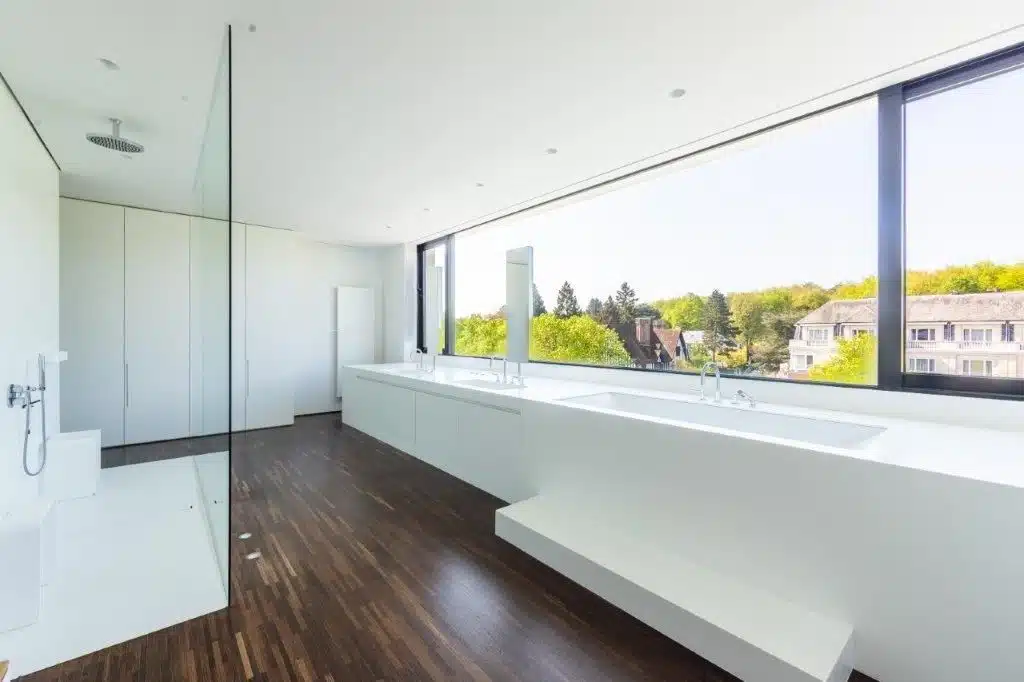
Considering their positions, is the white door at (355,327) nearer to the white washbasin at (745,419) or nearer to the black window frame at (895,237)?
the white washbasin at (745,419)

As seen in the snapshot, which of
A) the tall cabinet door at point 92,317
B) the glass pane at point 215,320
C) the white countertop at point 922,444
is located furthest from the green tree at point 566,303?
the tall cabinet door at point 92,317

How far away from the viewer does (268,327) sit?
5477 mm

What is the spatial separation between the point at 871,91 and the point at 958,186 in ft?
2.12

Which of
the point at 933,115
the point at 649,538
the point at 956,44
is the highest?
the point at 956,44

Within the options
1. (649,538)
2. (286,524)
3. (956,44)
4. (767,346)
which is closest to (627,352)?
(767,346)

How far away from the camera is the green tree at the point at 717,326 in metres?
3.08

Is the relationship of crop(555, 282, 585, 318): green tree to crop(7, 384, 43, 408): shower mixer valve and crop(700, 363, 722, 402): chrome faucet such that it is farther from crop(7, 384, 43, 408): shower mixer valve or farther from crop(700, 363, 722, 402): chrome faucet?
crop(7, 384, 43, 408): shower mixer valve

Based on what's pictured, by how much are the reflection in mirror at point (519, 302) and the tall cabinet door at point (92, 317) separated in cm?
395

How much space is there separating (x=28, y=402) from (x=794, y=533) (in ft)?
13.4

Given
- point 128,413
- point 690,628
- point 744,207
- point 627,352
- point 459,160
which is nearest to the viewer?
point 690,628

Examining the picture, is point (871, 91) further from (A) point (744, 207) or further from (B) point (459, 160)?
(B) point (459, 160)

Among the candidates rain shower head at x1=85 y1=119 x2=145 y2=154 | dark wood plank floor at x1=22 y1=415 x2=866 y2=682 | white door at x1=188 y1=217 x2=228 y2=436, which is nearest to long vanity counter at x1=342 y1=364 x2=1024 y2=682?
dark wood plank floor at x1=22 y1=415 x2=866 y2=682

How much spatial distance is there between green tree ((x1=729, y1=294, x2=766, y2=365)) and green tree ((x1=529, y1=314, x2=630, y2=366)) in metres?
0.94

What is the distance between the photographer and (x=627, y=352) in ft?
12.3
